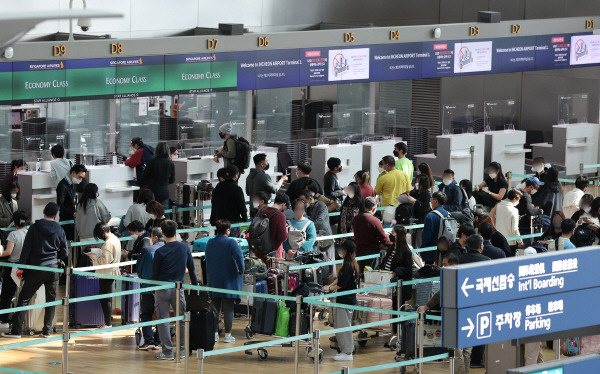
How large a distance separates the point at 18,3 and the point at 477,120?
7905mm

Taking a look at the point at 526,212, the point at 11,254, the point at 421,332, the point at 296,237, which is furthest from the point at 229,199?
the point at 421,332

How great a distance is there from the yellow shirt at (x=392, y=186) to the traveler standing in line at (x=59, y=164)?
4009 mm

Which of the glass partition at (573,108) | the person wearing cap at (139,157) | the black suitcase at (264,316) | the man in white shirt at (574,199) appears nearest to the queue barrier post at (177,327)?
the black suitcase at (264,316)

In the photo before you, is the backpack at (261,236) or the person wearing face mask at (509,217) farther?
the person wearing face mask at (509,217)

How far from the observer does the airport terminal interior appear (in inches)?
410

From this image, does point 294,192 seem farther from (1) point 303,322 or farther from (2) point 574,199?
(2) point 574,199

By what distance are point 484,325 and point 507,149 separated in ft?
41.8

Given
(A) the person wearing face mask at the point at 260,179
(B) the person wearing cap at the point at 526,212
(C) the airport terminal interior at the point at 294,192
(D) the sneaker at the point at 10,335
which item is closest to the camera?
(C) the airport terminal interior at the point at 294,192

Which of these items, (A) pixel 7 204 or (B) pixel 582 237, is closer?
(B) pixel 582 237

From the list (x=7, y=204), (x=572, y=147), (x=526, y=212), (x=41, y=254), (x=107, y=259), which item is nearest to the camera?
(x=41, y=254)

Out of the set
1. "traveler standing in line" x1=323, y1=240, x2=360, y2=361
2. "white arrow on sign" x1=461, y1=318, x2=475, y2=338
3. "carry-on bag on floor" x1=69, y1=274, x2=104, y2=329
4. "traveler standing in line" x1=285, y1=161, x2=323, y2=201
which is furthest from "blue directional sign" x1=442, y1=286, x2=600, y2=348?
"traveler standing in line" x1=285, y1=161, x2=323, y2=201

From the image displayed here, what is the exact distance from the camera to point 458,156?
65.7 ft

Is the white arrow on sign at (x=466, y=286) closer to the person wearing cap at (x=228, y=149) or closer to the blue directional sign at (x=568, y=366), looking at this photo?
the blue directional sign at (x=568, y=366)

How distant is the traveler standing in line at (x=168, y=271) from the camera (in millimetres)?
11266
